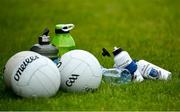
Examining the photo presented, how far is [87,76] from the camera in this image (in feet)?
27.2

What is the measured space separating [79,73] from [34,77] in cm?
61

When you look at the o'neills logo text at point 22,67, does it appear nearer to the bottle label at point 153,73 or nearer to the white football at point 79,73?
the white football at point 79,73

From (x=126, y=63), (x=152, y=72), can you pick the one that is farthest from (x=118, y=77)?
(x=152, y=72)

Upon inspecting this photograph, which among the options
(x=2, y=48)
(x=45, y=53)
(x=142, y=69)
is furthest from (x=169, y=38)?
(x=45, y=53)

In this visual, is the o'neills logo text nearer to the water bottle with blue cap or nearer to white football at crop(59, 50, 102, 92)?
white football at crop(59, 50, 102, 92)

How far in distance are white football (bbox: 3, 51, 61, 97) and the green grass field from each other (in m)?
0.11

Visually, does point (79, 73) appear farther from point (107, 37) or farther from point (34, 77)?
point (107, 37)

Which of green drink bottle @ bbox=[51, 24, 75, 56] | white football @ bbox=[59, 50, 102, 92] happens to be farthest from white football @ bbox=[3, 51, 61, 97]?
green drink bottle @ bbox=[51, 24, 75, 56]

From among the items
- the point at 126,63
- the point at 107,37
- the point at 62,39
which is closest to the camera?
the point at 126,63

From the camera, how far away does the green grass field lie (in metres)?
8.00

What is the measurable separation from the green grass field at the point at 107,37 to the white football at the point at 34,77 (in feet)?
0.35

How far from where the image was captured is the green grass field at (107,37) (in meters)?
8.00

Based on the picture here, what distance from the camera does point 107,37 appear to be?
14.3m

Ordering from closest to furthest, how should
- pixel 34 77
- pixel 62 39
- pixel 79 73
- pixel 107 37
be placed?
pixel 34 77, pixel 79 73, pixel 62 39, pixel 107 37
